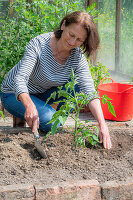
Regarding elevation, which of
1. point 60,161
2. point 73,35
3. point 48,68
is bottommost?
Result: point 60,161

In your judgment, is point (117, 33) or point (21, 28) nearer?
point (21, 28)

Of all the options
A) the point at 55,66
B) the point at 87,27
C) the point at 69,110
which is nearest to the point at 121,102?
the point at 55,66

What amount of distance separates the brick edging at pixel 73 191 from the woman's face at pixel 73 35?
1133 mm

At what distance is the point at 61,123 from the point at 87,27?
2.82 ft

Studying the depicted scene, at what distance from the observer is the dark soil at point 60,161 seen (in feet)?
6.15

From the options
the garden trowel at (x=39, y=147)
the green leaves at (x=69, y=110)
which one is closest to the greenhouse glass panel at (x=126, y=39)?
the green leaves at (x=69, y=110)

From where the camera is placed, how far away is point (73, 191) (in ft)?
5.60

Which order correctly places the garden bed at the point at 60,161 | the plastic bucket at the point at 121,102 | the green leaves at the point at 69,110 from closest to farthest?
the garden bed at the point at 60,161 → the green leaves at the point at 69,110 → the plastic bucket at the point at 121,102

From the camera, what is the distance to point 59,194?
169 centimetres

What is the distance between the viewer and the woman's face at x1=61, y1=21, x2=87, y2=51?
7.70 ft

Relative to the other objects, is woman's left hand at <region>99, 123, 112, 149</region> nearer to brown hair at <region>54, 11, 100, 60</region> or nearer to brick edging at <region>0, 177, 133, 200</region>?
brick edging at <region>0, 177, 133, 200</region>

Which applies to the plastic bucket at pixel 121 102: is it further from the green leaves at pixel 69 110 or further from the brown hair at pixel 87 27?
the green leaves at pixel 69 110

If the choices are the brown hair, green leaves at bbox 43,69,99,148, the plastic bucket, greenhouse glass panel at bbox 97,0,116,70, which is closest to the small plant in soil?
green leaves at bbox 43,69,99,148

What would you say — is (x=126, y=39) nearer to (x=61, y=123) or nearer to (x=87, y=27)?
(x=87, y=27)
